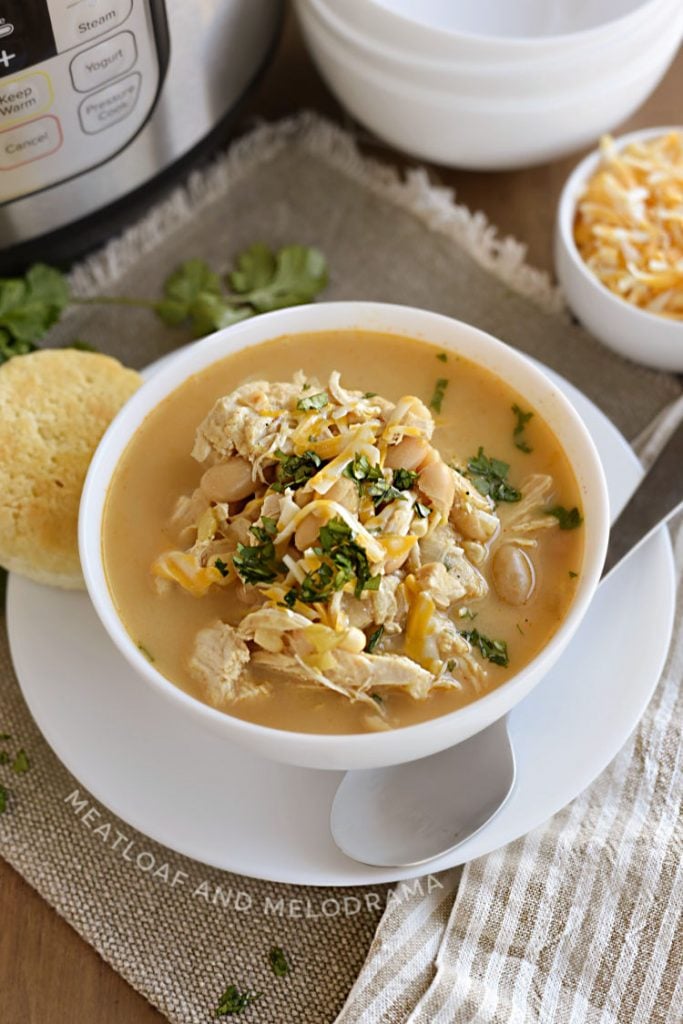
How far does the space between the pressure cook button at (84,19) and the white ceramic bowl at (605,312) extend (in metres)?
1.16

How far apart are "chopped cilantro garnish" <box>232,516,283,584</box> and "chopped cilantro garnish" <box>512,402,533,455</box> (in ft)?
1.74

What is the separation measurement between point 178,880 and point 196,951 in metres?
0.14

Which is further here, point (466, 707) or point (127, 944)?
point (127, 944)

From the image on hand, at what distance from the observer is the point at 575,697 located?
220 cm

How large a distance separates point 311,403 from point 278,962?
101 cm

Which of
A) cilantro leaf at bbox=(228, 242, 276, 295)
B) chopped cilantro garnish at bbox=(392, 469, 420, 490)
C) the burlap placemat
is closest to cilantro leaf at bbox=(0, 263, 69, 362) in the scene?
the burlap placemat

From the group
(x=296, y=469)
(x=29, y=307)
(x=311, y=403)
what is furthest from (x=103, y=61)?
(x=296, y=469)

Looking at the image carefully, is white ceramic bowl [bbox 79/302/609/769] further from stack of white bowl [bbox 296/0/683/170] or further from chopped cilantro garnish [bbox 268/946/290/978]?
stack of white bowl [bbox 296/0/683/170]

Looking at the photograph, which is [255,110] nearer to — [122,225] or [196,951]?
[122,225]

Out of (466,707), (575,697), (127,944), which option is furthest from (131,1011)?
(575,697)

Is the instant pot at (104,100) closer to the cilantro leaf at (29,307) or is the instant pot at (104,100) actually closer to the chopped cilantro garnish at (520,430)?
the cilantro leaf at (29,307)

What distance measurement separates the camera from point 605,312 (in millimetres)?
2777

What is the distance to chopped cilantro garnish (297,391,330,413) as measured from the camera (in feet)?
6.82

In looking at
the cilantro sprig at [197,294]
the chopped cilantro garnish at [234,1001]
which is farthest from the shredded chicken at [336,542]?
the cilantro sprig at [197,294]
